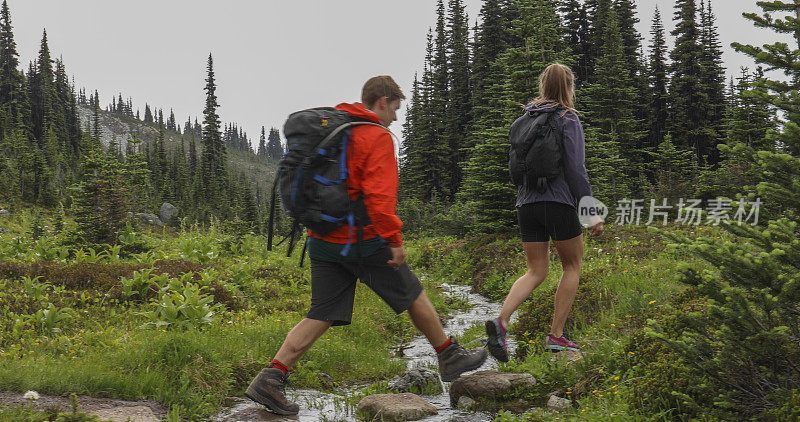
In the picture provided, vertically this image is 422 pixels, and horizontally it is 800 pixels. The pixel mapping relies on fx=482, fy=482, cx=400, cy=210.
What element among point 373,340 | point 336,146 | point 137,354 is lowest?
point 373,340

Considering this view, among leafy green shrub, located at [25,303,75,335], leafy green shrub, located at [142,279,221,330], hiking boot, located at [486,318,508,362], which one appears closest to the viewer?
hiking boot, located at [486,318,508,362]

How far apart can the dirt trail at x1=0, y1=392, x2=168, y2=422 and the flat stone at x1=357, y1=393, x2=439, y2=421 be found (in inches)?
63.0

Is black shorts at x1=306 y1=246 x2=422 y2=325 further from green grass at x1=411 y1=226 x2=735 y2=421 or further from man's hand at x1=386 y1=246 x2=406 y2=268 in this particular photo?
green grass at x1=411 y1=226 x2=735 y2=421

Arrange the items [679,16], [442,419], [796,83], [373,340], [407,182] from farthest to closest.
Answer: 1. [407,182]
2. [679,16]
3. [373,340]
4. [442,419]
5. [796,83]

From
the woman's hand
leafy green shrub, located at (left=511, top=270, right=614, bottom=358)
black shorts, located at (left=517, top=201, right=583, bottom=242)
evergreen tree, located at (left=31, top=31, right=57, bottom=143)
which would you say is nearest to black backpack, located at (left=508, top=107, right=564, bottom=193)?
black shorts, located at (left=517, top=201, right=583, bottom=242)

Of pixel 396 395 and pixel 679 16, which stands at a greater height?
pixel 679 16

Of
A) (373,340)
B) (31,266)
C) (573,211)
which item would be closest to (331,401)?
(373,340)

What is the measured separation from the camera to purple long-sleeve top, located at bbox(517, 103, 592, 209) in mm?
4375

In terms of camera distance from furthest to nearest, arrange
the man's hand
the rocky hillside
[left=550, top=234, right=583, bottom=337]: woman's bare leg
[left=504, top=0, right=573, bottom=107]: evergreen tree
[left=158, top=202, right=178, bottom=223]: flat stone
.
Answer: the rocky hillside → [left=158, top=202, right=178, bottom=223]: flat stone → [left=504, top=0, right=573, bottom=107]: evergreen tree → [left=550, top=234, right=583, bottom=337]: woman's bare leg → the man's hand

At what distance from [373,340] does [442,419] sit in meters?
2.89

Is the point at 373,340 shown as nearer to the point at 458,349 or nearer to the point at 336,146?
the point at 458,349

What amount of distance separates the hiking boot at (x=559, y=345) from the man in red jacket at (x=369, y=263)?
37.6 inches

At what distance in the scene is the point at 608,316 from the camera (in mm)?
5289

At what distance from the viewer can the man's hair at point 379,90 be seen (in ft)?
13.2
